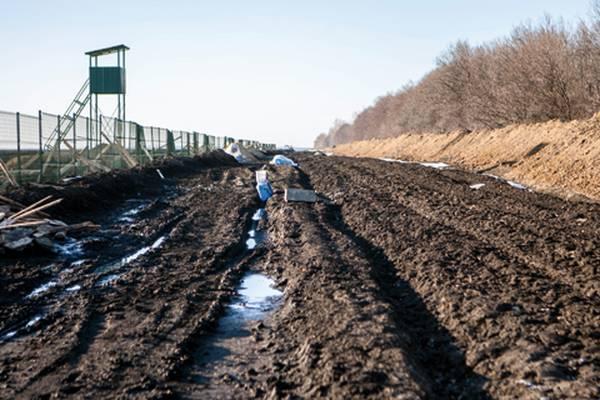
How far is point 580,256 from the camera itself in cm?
829

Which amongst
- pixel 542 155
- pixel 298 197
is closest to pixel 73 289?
pixel 298 197

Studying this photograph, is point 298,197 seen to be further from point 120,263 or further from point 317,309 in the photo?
point 317,309

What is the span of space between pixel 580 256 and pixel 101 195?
11172 millimetres

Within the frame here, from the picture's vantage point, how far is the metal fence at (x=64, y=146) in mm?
15711

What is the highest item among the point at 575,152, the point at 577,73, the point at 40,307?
the point at 577,73

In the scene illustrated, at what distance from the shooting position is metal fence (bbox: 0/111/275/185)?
1571 cm

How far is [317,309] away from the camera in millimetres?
6484

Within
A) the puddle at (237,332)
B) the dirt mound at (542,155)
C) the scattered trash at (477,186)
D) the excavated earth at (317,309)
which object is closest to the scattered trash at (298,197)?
the excavated earth at (317,309)

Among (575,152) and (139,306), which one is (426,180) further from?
(139,306)

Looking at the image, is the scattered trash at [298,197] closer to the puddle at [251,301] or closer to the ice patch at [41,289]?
the puddle at [251,301]

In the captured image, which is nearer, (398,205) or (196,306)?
(196,306)

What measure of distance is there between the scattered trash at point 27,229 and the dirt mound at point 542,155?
1198cm

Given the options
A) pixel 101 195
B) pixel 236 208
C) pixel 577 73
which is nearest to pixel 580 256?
pixel 236 208

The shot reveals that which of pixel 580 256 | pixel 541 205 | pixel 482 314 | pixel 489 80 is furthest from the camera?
pixel 489 80
